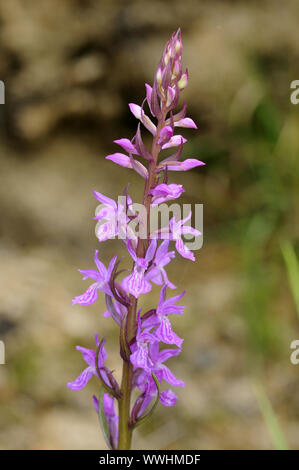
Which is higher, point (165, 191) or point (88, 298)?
point (165, 191)

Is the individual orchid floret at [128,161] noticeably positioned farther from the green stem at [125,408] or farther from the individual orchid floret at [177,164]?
the green stem at [125,408]

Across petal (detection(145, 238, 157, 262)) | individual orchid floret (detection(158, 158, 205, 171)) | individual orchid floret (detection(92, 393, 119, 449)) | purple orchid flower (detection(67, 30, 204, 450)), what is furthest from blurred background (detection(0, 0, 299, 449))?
individual orchid floret (detection(158, 158, 205, 171))

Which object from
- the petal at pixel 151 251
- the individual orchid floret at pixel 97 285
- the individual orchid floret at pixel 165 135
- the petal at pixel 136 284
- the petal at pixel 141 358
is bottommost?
the petal at pixel 141 358

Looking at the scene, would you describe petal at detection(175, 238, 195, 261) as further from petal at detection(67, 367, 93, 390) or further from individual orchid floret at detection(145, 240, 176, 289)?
petal at detection(67, 367, 93, 390)

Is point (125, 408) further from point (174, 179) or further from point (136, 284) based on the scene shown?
point (174, 179)

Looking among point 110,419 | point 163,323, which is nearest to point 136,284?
point 163,323

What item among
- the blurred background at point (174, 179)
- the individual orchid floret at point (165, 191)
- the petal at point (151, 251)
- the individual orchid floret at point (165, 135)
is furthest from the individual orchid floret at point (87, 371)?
the blurred background at point (174, 179)
